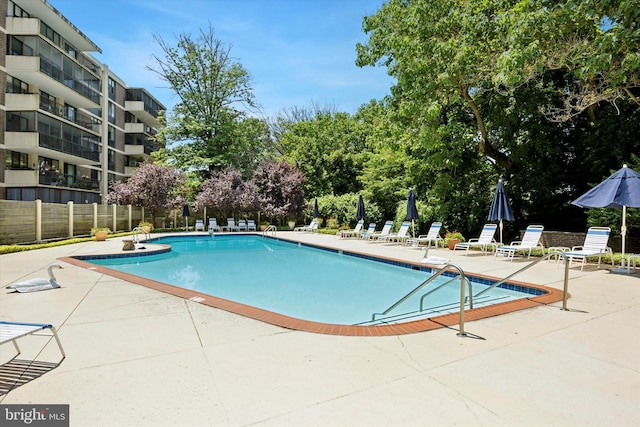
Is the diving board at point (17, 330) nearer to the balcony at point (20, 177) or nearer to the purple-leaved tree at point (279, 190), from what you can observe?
the purple-leaved tree at point (279, 190)

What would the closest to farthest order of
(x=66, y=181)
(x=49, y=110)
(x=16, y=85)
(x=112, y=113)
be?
(x=16, y=85), (x=49, y=110), (x=66, y=181), (x=112, y=113)

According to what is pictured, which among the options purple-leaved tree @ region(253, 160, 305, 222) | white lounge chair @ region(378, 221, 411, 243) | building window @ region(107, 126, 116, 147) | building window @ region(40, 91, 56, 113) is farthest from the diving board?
building window @ region(107, 126, 116, 147)

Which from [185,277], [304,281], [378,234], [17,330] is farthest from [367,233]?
[17,330]

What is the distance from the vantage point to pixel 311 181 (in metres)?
29.2

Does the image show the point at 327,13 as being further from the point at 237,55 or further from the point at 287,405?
the point at 237,55

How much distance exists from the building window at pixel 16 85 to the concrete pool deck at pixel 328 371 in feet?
76.8

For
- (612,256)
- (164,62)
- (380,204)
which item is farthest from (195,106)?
(612,256)

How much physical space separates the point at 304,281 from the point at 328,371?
6189mm

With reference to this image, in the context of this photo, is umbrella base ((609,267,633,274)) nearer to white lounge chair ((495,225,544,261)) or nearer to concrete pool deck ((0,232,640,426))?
white lounge chair ((495,225,544,261))

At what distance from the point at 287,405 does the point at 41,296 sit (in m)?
5.42

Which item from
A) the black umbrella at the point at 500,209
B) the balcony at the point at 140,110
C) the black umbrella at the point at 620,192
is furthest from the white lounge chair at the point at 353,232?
the balcony at the point at 140,110

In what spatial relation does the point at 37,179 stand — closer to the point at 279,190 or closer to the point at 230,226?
the point at 230,226

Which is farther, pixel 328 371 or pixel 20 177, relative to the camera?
pixel 20 177

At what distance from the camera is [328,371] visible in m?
3.12
